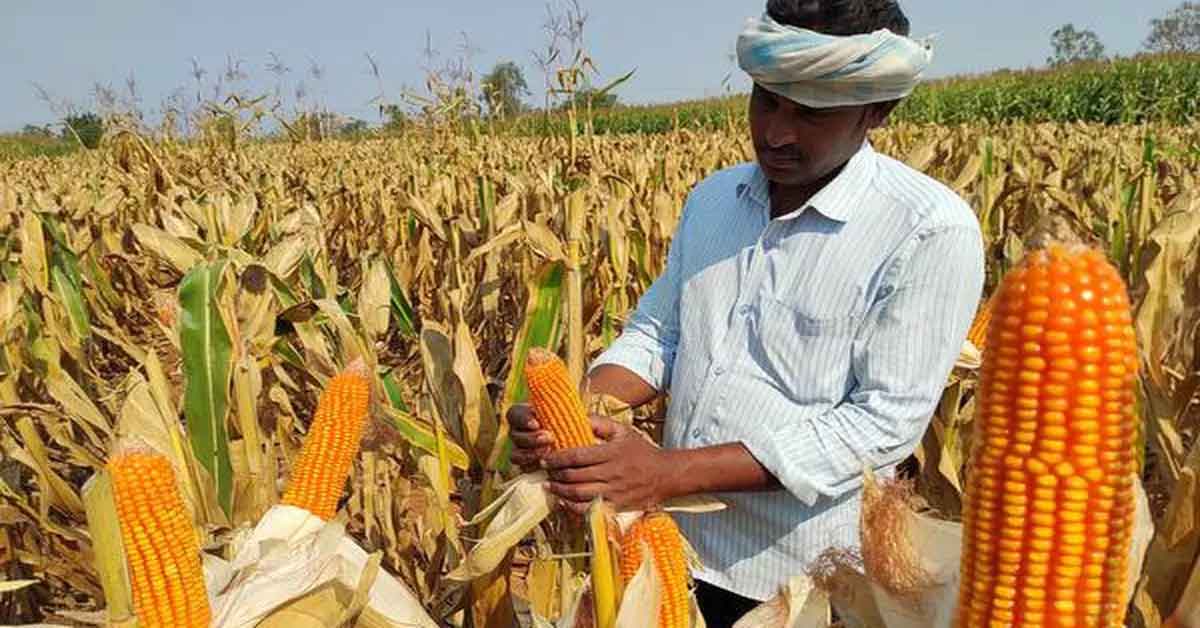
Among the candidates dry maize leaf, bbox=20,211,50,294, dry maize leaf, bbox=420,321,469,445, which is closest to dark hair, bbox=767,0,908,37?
dry maize leaf, bbox=420,321,469,445

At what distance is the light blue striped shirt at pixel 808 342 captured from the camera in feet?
5.90

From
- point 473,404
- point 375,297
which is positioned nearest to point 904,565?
point 473,404

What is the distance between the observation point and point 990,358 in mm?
857

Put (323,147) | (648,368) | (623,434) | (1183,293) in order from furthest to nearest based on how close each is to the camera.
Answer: (323,147)
(1183,293)
(648,368)
(623,434)

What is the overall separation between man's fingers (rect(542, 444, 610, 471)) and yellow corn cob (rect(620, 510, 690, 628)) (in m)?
0.13

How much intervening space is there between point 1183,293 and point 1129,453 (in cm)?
333

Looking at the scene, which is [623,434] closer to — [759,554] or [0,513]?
[759,554]

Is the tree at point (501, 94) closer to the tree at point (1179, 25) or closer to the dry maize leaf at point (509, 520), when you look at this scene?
the dry maize leaf at point (509, 520)

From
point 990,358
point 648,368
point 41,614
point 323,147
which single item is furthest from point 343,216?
point 323,147

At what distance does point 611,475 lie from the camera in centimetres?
158

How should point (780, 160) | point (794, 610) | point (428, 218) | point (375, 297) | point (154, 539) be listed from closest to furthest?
point (154, 539) → point (794, 610) → point (780, 160) → point (375, 297) → point (428, 218)

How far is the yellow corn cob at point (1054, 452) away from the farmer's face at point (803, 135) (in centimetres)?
106

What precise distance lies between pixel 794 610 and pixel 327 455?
2.53 ft

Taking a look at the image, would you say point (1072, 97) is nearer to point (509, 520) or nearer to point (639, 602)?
point (509, 520)
